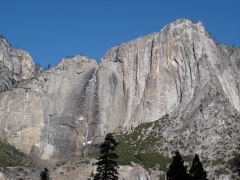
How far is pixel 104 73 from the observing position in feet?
428

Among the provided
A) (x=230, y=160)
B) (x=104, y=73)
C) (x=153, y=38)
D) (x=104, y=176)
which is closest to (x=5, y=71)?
(x=104, y=73)

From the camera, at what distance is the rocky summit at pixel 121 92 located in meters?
120

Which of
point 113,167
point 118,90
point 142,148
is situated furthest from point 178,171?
point 118,90

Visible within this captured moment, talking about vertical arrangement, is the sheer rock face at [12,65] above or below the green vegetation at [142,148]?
above

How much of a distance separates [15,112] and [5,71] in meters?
16.7

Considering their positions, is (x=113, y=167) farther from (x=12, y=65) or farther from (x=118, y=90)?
(x=12, y=65)

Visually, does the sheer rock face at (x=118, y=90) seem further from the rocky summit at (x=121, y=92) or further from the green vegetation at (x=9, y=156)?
the green vegetation at (x=9, y=156)

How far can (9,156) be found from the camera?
11375 centimetres

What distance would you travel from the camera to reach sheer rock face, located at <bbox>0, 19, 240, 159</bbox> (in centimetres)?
12050

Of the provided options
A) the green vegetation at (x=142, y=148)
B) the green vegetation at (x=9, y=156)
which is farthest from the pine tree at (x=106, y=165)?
the green vegetation at (x=9, y=156)

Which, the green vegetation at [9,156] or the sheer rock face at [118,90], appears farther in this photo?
the sheer rock face at [118,90]

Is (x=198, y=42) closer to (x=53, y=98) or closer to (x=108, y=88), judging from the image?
(x=108, y=88)

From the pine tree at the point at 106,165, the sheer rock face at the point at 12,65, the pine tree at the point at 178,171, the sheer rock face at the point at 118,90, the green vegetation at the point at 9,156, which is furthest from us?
the sheer rock face at the point at 12,65

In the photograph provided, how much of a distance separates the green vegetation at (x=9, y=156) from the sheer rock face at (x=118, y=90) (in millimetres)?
3183
